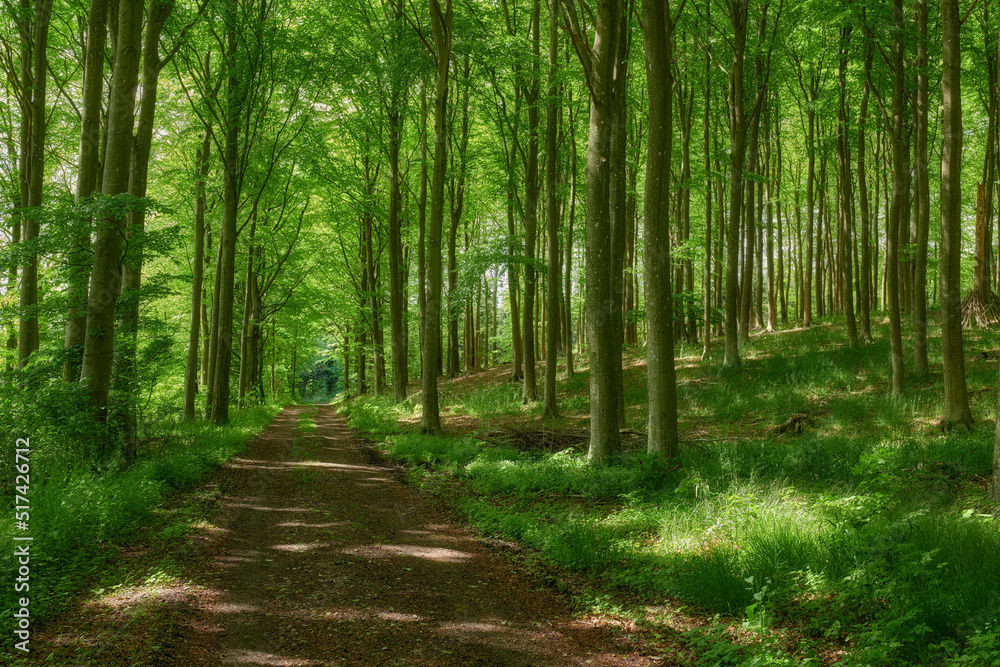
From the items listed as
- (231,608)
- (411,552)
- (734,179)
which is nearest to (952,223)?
(734,179)

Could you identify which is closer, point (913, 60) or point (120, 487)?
point (120, 487)

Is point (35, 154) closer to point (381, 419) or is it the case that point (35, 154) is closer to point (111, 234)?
point (111, 234)

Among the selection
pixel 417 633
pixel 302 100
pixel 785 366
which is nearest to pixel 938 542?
pixel 417 633

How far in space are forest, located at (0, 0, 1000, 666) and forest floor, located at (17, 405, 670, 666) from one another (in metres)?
0.06

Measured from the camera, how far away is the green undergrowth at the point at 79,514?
419 centimetres

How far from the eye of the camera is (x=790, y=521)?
4.75 metres

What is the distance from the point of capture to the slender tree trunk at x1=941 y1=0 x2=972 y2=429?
27.2 ft

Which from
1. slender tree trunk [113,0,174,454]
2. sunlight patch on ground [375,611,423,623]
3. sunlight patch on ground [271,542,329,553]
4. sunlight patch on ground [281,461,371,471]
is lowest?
sunlight patch on ground [375,611,423,623]

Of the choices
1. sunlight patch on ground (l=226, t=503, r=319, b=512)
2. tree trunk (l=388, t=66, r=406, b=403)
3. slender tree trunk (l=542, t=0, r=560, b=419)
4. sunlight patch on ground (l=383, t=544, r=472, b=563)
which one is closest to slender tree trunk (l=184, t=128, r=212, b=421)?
tree trunk (l=388, t=66, r=406, b=403)

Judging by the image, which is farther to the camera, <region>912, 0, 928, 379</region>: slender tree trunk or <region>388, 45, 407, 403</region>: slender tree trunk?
<region>388, 45, 407, 403</region>: slender tree trunk

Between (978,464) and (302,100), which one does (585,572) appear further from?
(302,100)

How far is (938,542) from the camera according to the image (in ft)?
13.7

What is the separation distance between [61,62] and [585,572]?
1649 centimetres

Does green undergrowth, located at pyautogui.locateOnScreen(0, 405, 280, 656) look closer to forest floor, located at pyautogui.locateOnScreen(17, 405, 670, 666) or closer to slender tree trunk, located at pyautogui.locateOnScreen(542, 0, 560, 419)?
forest floor, located at pyautogui.locateOnScreen(17, 405, 670, 666)
